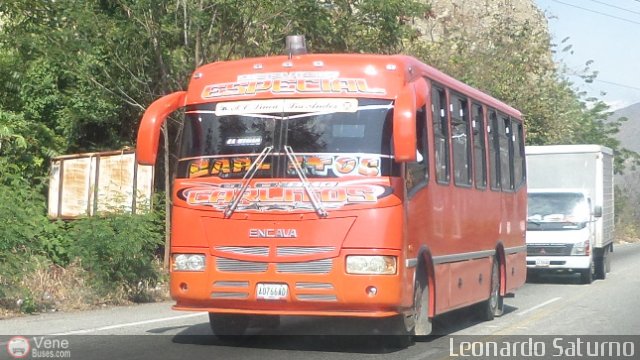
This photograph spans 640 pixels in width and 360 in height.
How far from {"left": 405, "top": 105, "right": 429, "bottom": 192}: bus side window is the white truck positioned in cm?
1283

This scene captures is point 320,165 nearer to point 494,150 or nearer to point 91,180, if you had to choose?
point 494,150

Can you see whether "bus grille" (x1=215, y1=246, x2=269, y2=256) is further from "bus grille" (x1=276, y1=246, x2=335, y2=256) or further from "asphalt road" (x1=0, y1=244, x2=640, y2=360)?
"asphalt road" (x1=0, y1=244, x2=640, y2=360)

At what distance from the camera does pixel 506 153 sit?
55.1 ft

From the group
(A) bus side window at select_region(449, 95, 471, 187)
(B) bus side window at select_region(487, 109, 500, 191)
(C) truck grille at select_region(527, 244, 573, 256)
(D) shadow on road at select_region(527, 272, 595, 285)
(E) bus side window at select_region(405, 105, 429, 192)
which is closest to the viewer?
(E) bus side window at select_region(405, 105, 429, 192)

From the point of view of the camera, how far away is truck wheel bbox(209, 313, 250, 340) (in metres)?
12.2

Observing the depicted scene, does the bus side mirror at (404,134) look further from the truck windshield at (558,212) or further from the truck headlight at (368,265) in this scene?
the truck windshield at (558,212)

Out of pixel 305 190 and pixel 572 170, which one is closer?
pixel 305 190

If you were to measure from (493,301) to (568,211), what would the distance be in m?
9.01

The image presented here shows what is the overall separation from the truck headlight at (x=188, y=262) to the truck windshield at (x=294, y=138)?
863mm

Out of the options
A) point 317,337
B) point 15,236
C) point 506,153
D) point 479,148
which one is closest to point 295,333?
point 317,337

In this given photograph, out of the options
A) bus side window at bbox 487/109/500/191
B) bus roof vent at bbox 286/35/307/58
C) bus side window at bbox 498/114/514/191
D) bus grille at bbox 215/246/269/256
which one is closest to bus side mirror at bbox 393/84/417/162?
bus grille at bbox 215/246/269/256

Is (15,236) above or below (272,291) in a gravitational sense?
above

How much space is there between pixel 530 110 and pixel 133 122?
19.0 m

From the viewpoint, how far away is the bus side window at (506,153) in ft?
53.9
